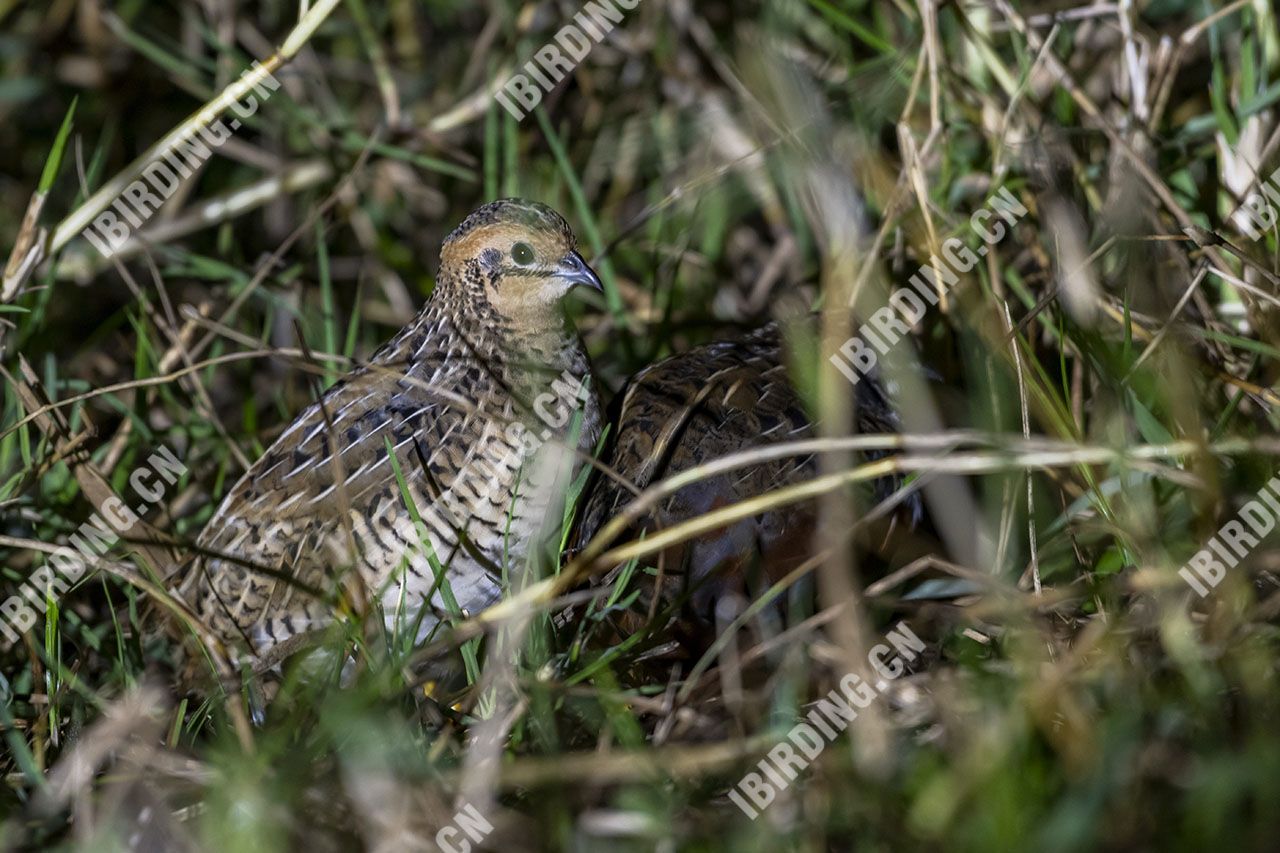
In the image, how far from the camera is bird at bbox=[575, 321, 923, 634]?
2898 millimetres

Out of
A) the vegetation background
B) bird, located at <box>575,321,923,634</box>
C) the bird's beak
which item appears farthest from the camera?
the bird's beak

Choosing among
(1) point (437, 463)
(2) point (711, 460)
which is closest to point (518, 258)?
(1) point (437, 463)

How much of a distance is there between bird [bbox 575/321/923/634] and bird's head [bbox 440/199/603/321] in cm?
31

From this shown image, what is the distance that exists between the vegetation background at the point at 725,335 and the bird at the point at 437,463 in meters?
0.21

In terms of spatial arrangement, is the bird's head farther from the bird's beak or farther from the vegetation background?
the vegetation background

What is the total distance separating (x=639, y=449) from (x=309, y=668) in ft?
2.81

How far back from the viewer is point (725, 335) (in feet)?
13.4

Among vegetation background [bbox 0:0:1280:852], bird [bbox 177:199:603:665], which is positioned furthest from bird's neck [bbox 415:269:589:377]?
vegetation background [bbox 0:0:1280:852]

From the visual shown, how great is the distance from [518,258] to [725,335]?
1.06m

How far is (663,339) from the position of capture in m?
3.92

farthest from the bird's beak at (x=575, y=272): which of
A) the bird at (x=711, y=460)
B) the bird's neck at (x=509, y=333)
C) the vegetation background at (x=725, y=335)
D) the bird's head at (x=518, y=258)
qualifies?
the vegetation background at (x=725, y=335)

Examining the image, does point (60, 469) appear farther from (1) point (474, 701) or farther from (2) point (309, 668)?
(1) point (474, 701)

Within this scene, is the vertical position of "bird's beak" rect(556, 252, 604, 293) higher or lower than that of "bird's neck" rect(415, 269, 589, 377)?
higher

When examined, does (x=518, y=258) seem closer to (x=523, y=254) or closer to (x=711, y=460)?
(x=523, y=254)
